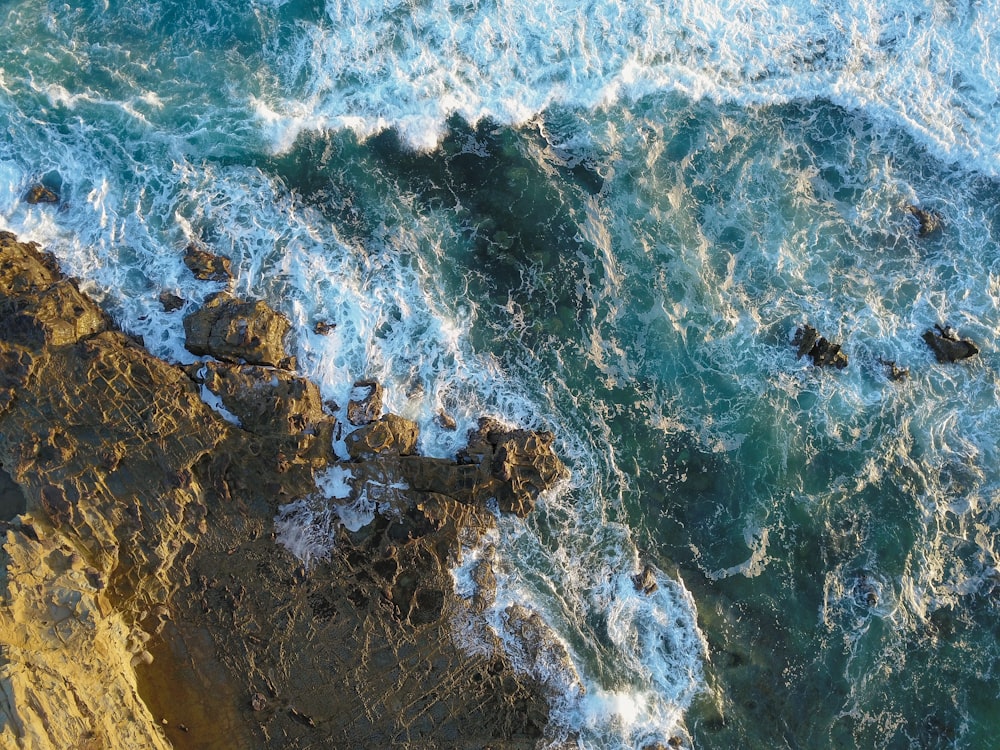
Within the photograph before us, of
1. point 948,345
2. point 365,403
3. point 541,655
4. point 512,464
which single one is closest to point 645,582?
point 541,655

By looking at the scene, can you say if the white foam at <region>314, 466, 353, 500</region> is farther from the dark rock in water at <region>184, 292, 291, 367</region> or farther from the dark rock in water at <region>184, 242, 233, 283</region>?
the dark rock in water at <region>184, 242, 233, 283</region>

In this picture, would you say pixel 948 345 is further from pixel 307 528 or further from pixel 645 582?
pixel 307 528

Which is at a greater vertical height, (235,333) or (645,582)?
(235,333)

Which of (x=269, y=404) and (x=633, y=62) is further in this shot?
(x=633, y=62)

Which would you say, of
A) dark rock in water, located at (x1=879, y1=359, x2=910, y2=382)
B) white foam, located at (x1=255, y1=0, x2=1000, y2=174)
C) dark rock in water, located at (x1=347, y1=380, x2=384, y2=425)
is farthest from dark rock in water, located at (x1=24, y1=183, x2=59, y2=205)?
dark rock in water, located at (x1=879, y1=359, x2=910, y2=382)

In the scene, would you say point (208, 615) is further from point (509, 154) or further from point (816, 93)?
point (816, 93)

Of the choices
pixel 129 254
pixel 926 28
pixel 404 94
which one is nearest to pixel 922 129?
pixel 926 28

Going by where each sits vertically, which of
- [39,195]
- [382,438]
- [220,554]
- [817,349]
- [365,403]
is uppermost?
[39,195]
